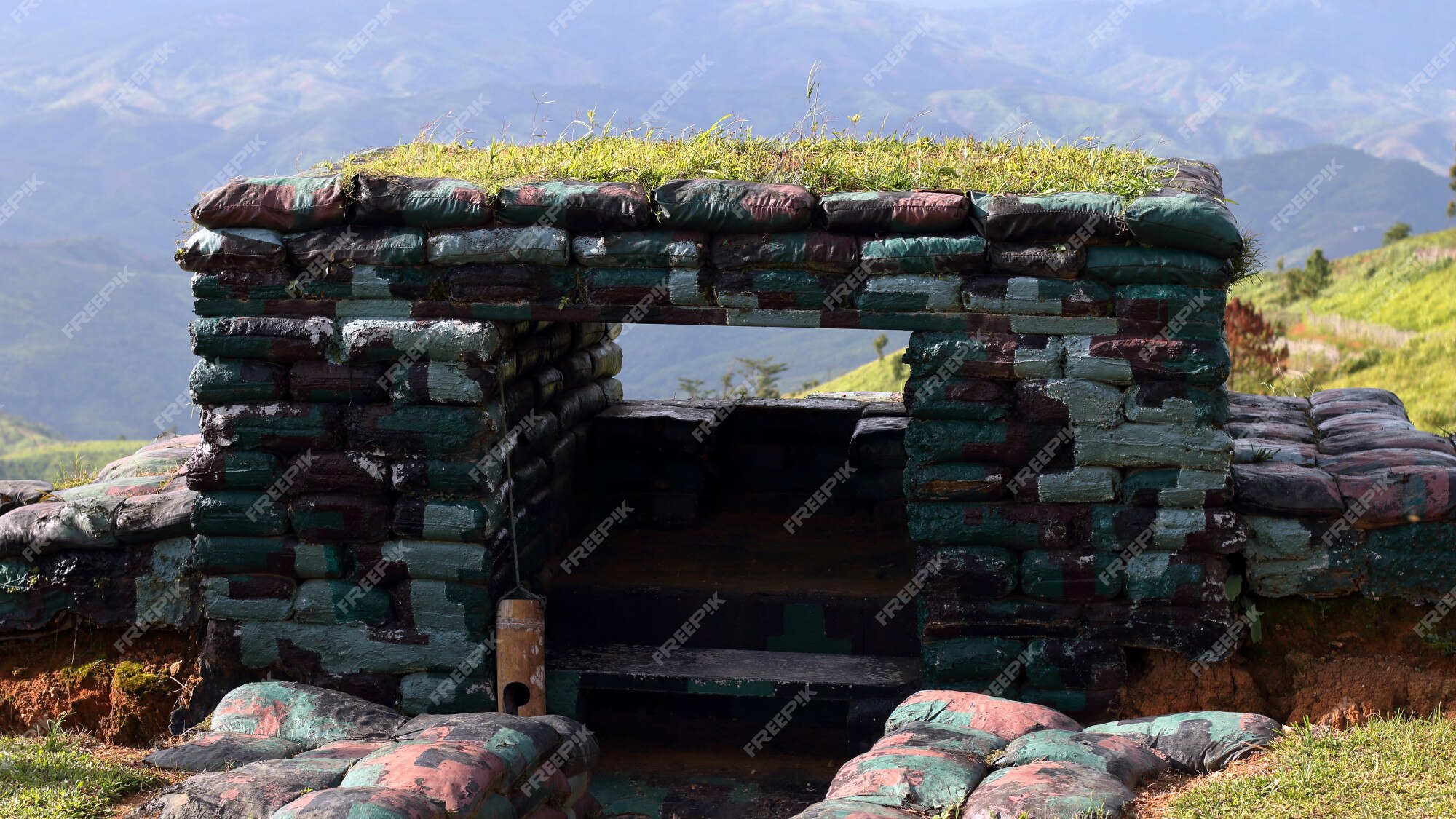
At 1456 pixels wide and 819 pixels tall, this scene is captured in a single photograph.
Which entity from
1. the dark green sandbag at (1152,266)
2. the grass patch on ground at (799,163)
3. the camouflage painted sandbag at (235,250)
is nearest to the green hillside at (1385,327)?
the grass patch on ground at (799,163)

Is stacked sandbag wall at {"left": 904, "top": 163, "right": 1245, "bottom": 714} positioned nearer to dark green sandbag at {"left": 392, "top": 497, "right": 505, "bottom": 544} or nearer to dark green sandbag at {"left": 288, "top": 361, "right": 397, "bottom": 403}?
dark green sandbag at {"left": 392, "top": 497, "right": 505, "bottom": 544}

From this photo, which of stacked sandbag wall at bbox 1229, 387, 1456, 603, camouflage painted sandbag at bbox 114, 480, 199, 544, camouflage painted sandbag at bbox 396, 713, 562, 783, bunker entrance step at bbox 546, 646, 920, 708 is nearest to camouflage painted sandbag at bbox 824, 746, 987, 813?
camouflage painted sandbag at bbox 396, 713, 562, 783

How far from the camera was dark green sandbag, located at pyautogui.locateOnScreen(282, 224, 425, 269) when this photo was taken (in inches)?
220

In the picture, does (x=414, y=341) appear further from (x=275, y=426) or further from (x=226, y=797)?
(x=226, y=797)

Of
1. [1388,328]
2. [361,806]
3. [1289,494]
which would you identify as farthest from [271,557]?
[1388,328]

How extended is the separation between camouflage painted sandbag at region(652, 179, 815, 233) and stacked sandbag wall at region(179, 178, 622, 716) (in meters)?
0.76

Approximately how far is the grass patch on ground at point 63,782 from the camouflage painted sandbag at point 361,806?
90 cm

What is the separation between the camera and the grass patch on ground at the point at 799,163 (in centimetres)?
561

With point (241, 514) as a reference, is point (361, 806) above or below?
below

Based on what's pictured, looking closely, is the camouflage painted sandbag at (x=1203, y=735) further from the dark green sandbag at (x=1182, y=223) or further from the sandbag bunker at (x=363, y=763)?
the sandbag bunker at (x=363, y=763)

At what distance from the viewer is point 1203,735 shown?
4.45 meters

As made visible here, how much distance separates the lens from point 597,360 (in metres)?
8.12

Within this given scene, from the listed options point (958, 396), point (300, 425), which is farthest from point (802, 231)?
point (300, 425)

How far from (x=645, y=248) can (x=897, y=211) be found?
1090mm
